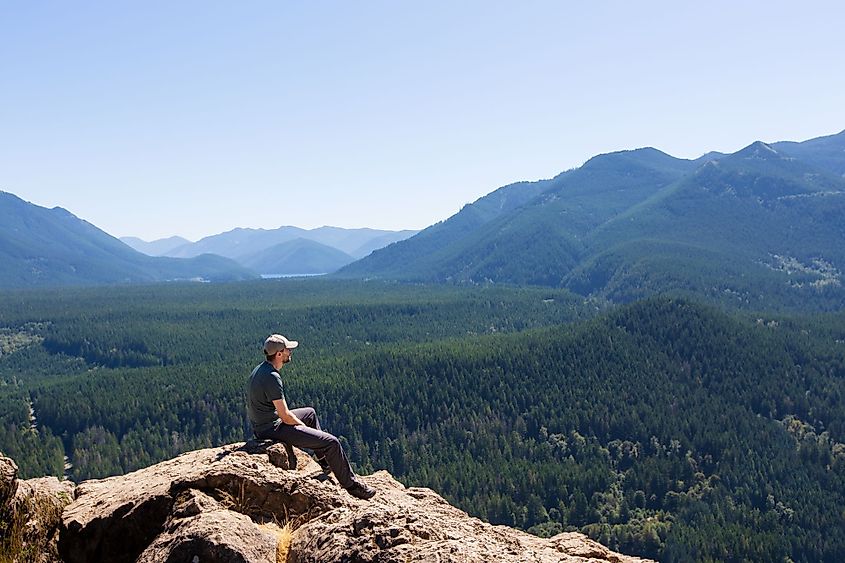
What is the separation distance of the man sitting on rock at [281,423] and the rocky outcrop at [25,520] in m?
4.72

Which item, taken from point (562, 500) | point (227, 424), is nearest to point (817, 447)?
point (562, 500)

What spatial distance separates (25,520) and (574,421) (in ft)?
408

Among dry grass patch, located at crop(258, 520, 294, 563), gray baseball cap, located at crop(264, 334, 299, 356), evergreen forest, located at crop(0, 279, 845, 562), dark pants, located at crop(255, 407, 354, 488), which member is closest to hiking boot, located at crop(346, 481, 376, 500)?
dark pants, located at crop(255, 407, 354, 488)

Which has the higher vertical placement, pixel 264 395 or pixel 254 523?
pixel 264 395

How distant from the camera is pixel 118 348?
651 feet

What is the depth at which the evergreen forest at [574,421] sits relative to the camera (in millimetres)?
96375

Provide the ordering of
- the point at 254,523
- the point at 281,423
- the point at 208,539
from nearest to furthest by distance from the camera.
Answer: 1. the point at 208,539
2. the point at 254,523
3. the point at 281,423

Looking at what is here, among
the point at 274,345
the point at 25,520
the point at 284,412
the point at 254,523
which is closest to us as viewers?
the point at 254,523

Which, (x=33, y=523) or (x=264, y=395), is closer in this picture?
(x=33, y=523)

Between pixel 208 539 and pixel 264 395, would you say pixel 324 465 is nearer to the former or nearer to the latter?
pixel 264 395

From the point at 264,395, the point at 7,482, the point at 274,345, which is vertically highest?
the point at 274,345

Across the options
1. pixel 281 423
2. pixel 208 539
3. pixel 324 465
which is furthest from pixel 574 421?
pixel 208 539

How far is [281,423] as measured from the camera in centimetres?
1625

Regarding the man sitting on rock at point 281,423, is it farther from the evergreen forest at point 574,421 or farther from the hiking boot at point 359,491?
the evergreen forest at point 574,421
